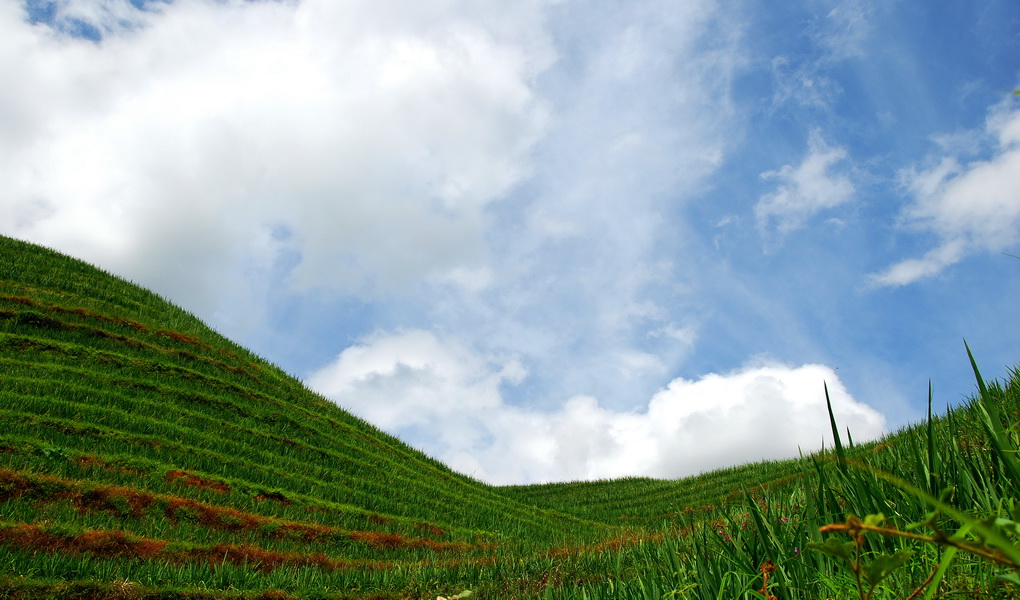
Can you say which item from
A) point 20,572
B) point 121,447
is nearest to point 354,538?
point 121,447

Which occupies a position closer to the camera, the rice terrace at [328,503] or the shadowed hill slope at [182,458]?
the rice terrace at [328,503]

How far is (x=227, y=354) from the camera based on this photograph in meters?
19.2

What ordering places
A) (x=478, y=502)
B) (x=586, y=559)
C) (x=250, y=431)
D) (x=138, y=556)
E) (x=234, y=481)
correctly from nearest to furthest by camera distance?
(x=586, y=559) → (x=138, y=556) → (x=234, y=481) → (x=250, y=431) → (x=478, y=502)

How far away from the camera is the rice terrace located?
233 cm

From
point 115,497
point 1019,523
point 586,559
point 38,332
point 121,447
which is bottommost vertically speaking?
point 586,559

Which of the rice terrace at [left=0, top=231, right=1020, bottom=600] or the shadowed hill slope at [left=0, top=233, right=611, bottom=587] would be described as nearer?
the rice terrace at [left=0, top=231, right=1020, bottom=600]

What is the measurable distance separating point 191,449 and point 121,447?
4.52 ft

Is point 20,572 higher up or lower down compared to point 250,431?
lower down

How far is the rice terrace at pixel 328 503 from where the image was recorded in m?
2.33

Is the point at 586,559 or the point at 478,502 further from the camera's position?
the point at 478,502

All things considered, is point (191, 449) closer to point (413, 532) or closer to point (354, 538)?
point (354, 538)

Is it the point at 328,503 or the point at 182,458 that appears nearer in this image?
the point at 182,458

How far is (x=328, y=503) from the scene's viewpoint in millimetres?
13031

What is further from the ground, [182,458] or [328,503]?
[182,458]
